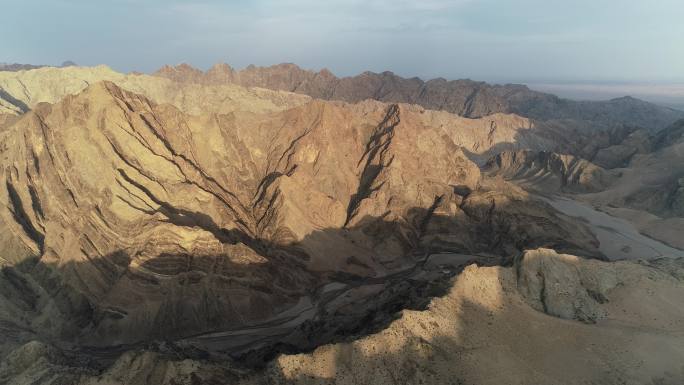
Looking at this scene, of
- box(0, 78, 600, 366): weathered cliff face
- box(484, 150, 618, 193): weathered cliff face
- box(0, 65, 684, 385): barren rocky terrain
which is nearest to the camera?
box(0, 65, 684, 385): barren rocky terrain

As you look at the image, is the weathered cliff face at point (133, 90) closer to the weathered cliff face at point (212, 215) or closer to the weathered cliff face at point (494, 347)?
the weathered cliff face at point (212, 215)

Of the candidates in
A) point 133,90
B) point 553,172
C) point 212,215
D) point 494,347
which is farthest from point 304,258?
point 133,90

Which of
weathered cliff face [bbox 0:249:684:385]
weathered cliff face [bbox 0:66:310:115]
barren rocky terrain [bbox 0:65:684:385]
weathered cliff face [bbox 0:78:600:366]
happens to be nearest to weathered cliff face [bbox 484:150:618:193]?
barren rocky terrain [bbox 0:65:684:385]

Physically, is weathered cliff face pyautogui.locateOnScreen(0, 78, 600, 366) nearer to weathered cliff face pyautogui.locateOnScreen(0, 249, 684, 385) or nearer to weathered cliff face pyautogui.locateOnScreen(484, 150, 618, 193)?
weathered cliff face pyautogui.locateOnScreen(0, 249, 684, 385)

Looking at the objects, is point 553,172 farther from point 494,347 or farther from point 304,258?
point 494,347

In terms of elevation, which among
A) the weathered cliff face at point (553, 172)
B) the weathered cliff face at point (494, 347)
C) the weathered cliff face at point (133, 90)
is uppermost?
the weathered cliff face at point (133, 90)

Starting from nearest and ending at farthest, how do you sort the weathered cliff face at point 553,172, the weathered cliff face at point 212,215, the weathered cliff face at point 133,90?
the weathered cliff face at point 212,215
the weathered cliff face at point 133,90
the weathered cliff face at point 553,172

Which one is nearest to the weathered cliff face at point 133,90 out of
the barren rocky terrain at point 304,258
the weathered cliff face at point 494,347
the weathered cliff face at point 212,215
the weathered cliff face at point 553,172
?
the barren rocky terrain at point 304,258

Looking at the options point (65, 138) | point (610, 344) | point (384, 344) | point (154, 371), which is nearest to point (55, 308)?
point (65, 138)

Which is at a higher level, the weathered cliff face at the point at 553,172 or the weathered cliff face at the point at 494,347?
the weathered cliff face at the point at 494,347
